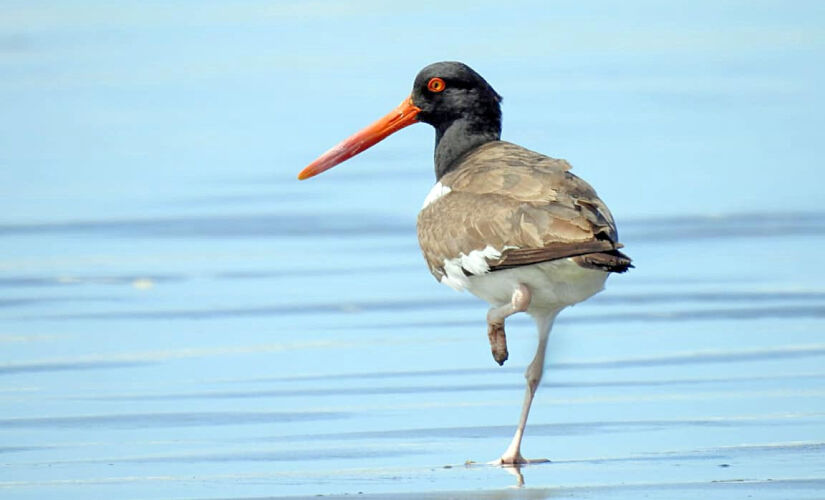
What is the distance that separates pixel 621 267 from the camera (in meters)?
6.88

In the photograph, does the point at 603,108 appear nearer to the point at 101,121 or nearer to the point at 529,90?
the point at 529,90

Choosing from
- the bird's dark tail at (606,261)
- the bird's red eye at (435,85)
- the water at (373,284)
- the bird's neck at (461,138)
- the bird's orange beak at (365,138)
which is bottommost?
the water at (373,284)

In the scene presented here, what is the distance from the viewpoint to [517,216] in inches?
292

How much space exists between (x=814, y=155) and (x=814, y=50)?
5.98 meters

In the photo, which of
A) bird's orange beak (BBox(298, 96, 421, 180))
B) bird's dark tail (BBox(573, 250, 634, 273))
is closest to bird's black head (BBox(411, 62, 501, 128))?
bird's orange beak (BBox(298, 96, 421, 180))

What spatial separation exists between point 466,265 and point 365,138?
2.08 m

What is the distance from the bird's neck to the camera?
29.3 ft

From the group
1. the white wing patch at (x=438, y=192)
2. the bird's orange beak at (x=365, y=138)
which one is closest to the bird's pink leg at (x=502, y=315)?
the white wing patch at (x=438, y=192)

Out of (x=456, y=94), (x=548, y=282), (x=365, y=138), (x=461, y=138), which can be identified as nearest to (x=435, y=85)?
(x=456, y=94)

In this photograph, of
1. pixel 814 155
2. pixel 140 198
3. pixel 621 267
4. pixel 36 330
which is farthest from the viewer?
pixel 814 155

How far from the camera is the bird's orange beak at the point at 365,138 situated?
9.42 m

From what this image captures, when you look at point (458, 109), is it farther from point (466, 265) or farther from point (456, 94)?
point (466, 265)

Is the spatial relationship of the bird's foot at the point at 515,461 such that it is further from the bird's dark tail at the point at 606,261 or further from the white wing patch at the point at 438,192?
the white wing patch at the point at 438,192

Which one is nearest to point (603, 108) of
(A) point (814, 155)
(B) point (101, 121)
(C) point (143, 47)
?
(A) point (814, 155)
